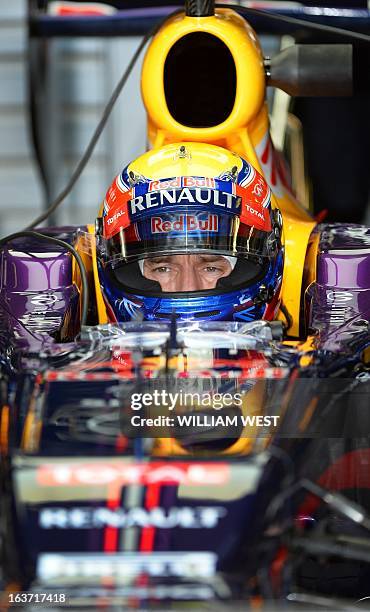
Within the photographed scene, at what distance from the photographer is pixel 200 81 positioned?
356 centimetres

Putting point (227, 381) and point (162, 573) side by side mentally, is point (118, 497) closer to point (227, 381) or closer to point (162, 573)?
point (162, 573)

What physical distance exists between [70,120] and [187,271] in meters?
4.14

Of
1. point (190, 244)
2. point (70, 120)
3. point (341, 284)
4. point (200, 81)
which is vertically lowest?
point (70, 120)

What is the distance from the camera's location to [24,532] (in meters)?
1.93

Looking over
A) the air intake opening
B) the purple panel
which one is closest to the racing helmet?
the purple panel

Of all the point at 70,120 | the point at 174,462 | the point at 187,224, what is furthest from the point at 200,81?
the point at 70,120

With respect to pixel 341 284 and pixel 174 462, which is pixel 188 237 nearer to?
pixel 341 284

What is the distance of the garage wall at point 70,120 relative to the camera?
6.56m

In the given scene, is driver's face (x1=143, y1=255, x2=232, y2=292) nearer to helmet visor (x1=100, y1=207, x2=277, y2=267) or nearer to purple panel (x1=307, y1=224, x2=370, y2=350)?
helmet visor (x1=100, y1=207, x2=277, y2=267)

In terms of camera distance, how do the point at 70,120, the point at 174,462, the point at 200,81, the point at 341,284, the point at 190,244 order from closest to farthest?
the point at 174,462, the point at 190,244, the point at 341,284, the point at 200,81, the point at 70,120

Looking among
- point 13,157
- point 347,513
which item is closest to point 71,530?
point 347,513

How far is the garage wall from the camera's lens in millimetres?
6559

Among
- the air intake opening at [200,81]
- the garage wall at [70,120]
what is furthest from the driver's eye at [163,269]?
the garage wall at [70,120]

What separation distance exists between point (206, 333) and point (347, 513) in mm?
610
